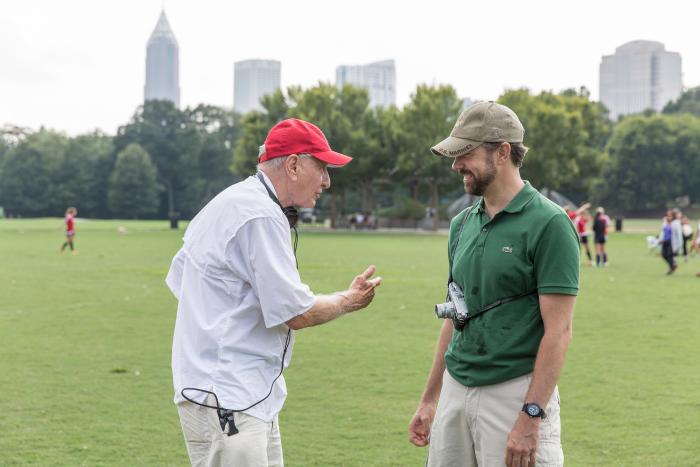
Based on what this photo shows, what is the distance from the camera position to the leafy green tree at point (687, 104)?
11871 cm

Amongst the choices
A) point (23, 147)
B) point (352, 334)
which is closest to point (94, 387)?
point (352, 334)

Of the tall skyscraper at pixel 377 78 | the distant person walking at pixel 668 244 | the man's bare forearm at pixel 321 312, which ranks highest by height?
the tall skyscraper at pixel 377 78

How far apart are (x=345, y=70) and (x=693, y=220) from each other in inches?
4334

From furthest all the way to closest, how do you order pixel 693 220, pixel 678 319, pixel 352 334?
pixel 693 220 → pixel 678 319 → pixel 352 334

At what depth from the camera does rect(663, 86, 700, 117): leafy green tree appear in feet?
389

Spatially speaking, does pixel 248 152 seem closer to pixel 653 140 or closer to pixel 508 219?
pixel 653 140

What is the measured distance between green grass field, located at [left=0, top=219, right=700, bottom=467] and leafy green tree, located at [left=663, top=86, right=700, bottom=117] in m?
107

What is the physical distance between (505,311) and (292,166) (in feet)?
3.42

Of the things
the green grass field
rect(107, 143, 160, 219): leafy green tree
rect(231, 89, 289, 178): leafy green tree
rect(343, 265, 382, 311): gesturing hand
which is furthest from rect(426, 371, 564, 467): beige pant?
rect(107, 143, 160, 219): leafy green tree

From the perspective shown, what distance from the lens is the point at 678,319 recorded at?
15188mm

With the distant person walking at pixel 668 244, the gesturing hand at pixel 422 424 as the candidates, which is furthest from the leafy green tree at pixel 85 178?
the gesturing hand at pixel 422 424

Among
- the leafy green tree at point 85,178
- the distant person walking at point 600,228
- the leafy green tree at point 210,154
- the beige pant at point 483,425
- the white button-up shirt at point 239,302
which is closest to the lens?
the white button-up shirt at point 239,302

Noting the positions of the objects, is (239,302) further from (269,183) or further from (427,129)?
(427,129)

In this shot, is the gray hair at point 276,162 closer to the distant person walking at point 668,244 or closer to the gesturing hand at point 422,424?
the gesturing hand at point 422,424
